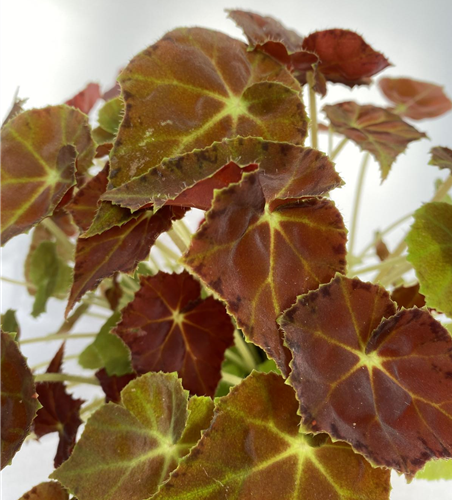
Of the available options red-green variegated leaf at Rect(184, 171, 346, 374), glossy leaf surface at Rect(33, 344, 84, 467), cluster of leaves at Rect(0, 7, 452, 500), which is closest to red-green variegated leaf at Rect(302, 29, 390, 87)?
cluster of leaves at Rect(0, 7, 452, 500)

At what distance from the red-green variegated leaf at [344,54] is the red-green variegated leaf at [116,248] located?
0.83 feet

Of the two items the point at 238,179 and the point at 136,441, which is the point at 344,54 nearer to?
the point at 238,179

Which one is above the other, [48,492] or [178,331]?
[178,331]

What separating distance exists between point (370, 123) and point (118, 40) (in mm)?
814

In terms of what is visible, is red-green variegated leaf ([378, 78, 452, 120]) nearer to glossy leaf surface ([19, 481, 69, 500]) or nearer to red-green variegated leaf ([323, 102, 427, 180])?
red-green variegated leaf ([323, 102, 427, 180])

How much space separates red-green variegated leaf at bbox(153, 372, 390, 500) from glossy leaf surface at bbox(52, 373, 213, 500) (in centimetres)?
4

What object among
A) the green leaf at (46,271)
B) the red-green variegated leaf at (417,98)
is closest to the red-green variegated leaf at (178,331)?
the green leaf at (46,271)

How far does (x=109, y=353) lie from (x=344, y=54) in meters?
0.42

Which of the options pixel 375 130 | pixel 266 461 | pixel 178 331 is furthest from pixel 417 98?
pixel 266 461

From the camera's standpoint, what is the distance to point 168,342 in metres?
0.57

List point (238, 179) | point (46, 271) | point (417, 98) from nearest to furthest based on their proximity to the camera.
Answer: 1. point (238, 179)
2. point (46, 271)
3. point (417, 98)

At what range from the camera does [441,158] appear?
0.52m

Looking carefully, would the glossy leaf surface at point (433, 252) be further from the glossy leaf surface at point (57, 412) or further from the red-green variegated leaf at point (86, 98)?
the red-green variegated leaf at point (86, 98)

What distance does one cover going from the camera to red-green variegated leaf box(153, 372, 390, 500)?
15.3 inches
